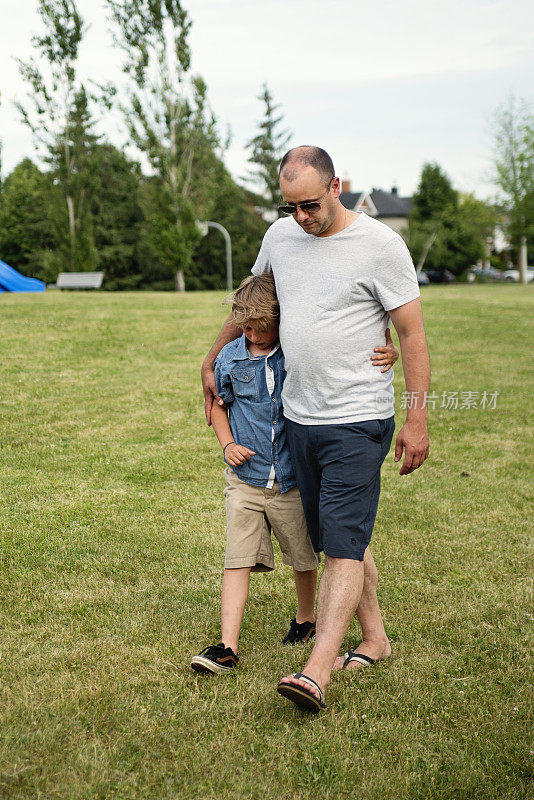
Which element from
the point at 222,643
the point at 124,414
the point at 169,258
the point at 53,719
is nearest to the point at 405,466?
the point at 222,643

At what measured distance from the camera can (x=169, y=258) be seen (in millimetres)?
32438

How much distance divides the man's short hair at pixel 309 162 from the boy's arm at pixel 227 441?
3.47 feet

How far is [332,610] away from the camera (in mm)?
2965

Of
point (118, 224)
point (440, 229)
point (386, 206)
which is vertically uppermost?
point (386, 206)

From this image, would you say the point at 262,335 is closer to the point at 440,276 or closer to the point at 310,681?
the point at 310,681

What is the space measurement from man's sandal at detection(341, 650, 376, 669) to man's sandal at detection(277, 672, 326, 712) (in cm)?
54

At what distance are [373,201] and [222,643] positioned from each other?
84421mm

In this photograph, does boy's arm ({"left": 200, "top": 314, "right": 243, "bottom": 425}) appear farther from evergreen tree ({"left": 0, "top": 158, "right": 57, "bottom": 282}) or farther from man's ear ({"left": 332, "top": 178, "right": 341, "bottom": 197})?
evergreen tree ({"left": 0, "top": 158, "right": 57, "bottom": 282})

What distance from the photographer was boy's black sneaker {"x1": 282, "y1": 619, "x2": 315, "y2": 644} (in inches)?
143

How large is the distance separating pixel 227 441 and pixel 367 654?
1151mm

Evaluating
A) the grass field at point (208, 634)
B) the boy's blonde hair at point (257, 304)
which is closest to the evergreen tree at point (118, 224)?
the grass field at point (208, 634)

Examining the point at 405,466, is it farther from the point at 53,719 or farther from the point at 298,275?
the point at 53,719

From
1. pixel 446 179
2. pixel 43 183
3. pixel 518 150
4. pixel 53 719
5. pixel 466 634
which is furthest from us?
pixel 446 179

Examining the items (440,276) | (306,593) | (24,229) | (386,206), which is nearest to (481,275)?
(440,276)
